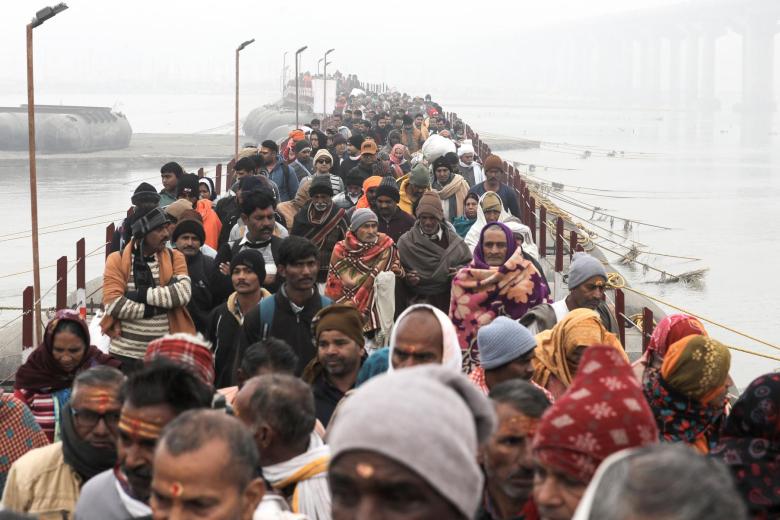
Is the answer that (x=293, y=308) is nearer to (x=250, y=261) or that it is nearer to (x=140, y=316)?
(x=250, y=261)

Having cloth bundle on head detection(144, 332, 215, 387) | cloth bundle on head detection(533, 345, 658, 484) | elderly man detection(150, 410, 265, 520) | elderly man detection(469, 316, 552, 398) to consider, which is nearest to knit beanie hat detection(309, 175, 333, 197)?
elderly man detection(469, 316, 552, 398)

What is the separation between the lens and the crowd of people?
1.85 metres

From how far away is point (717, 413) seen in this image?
12.3 feet

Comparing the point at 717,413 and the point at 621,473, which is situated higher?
the point at 621,473

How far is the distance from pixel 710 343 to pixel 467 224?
5.01 m

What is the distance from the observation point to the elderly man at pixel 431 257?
684 cm

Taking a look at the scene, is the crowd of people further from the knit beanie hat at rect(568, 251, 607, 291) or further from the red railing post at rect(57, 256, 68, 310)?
the red railing post at rect(57, 256, 68, 310)

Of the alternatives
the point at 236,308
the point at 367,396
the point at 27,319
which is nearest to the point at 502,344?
the point at 236,308

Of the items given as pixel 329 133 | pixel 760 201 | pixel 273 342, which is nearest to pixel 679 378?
pixel 273 342

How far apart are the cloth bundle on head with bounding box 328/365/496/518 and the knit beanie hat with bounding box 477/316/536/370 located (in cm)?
205

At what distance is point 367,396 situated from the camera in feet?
6.13

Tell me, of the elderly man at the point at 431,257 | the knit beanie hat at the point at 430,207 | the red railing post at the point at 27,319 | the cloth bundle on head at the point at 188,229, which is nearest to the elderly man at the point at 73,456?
the cloth bundle on head at the point at 188,229

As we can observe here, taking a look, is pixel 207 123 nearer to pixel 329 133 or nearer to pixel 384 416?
pixel 329 133

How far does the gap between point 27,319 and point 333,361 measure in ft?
15.3
